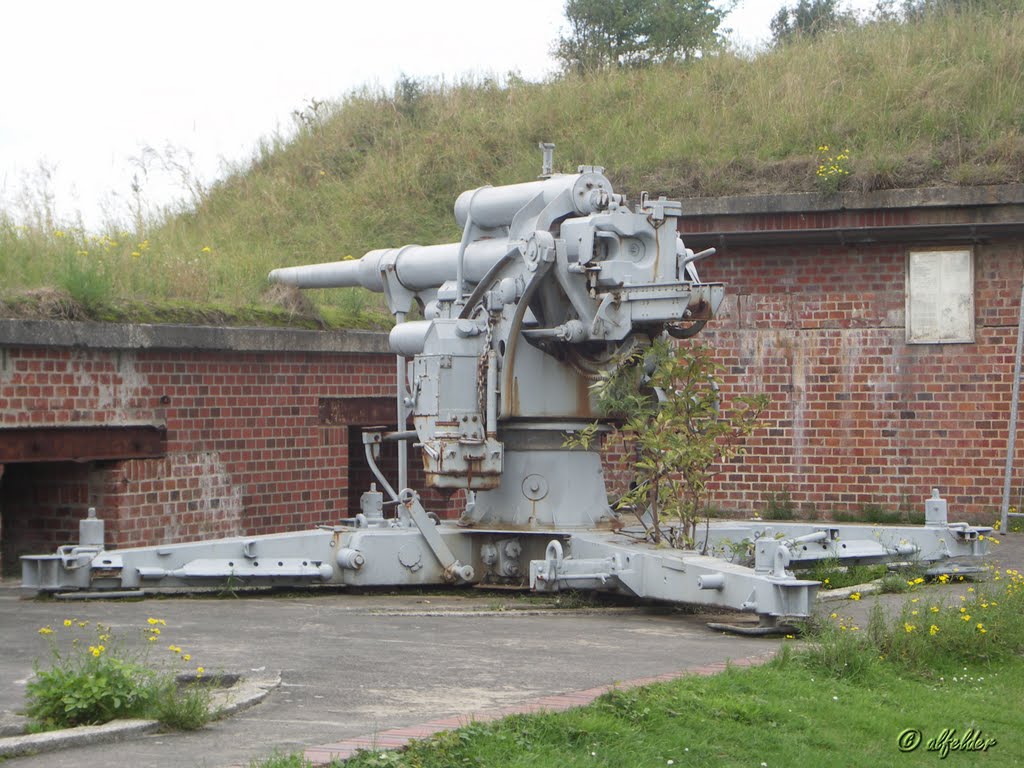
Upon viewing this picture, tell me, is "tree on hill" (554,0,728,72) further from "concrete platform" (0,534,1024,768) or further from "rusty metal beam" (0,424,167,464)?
"concrete platform" (0,534,1024,768)

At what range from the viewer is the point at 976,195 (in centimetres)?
1541

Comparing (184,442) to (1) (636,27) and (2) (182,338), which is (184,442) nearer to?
(2) (182,338)

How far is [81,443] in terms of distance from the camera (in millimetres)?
11680

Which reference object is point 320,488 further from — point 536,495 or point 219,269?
point 536,495

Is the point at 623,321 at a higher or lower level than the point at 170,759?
higher

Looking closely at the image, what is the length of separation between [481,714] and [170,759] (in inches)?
51.9

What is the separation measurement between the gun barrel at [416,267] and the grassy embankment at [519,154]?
3.61ft

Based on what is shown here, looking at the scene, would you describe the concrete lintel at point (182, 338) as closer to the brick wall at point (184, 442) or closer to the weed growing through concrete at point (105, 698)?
the brick wall at point (184, 442)

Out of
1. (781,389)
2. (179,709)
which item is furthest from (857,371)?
(179,709)

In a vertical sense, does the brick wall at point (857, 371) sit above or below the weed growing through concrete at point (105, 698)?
above

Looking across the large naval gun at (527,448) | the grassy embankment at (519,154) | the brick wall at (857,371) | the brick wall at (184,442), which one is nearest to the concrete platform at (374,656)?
the large naval gun at (527,448)

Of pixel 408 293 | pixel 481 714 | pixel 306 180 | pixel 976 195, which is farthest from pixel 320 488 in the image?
pixel 306 180

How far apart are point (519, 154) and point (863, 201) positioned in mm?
6673

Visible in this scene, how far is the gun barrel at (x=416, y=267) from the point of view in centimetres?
1124
